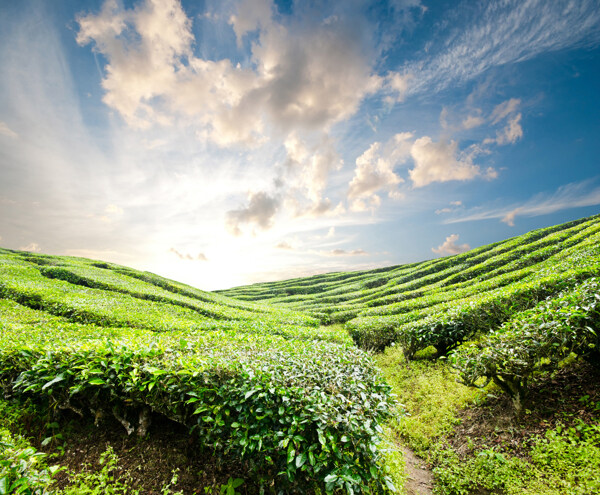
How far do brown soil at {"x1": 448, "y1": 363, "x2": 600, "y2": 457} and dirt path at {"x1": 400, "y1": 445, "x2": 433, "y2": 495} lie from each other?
913 millimetres

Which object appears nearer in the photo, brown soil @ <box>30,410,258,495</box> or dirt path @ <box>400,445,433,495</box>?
brown soil @ <box>30,410,258,495</box>

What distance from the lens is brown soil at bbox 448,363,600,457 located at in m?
5.38

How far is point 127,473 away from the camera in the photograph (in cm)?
447

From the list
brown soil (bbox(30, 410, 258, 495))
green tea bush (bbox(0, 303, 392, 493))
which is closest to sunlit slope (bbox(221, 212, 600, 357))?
green tea bush (bbox(0, 303, 392, 493))

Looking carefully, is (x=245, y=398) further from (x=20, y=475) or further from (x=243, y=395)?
(x=20, y=475)

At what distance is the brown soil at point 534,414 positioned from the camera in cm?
538

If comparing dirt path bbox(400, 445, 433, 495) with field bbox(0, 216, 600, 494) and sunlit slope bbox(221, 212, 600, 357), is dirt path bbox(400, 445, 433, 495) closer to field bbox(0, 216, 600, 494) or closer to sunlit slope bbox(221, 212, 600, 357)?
field bbox(0, 216, 600, 494)

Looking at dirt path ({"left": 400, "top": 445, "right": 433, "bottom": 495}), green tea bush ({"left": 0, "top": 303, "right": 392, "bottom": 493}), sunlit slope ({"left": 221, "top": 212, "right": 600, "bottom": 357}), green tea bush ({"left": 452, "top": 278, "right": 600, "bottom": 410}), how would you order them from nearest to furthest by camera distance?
green tea bush ({"left": 0, "top": 303, "right": 392, "bottom": 493}) < dirt path ({"left": 400, "top": 445, "right": 433, "bottom": 495}) < green tea bush ({"left": 452, "top": 278, "right": 600, "bottom": 410}) < sunlit slope ({"left": 221, "top": 212, "right": 600, "bottom": 357})

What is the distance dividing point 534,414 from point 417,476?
3.04m

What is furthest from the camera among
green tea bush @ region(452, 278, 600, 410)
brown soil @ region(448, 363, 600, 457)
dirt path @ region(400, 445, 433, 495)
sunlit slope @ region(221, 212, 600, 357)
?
sunlit slope @ region(221, 212, 600, 357)

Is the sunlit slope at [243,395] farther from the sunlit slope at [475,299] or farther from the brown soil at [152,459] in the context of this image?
the sunlit slope at [475,299]

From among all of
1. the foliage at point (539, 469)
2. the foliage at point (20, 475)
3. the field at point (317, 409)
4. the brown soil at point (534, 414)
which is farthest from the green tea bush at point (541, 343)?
the foliage at point (20, 475)

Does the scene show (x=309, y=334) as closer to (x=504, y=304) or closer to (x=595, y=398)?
(x=504, y=304)

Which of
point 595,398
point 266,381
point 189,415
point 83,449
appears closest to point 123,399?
point 83,449
